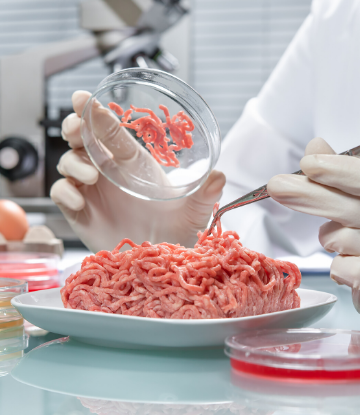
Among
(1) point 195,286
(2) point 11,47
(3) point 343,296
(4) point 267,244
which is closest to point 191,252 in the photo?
(1) point 195,286

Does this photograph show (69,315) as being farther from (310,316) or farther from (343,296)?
(343,296)

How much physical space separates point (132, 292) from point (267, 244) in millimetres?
841

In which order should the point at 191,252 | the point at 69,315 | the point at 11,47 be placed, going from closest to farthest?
the point at 69,315
the point at 191,252
the point at 11,47

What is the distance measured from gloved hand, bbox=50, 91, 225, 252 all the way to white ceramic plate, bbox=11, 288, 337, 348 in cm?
49

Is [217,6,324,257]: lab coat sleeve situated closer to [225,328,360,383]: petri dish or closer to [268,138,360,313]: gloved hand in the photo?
[268,138,360,313]: gloved hand

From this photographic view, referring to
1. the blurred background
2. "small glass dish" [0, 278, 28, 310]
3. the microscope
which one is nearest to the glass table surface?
"small glass dish" [0, 278, 28, 310]

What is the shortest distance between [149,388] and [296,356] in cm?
14

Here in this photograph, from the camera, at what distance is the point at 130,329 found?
1.58 ft

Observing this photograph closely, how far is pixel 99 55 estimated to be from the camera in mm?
2588

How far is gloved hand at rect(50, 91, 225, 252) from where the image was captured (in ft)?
3.29

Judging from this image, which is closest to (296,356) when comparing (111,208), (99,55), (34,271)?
→ (34,271)

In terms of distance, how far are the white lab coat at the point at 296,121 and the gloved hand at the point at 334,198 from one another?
0.65m

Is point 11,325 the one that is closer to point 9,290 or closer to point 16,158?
point 9,290

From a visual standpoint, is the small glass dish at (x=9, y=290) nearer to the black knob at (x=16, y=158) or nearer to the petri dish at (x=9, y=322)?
the petri dish at (x=9, y=322)
